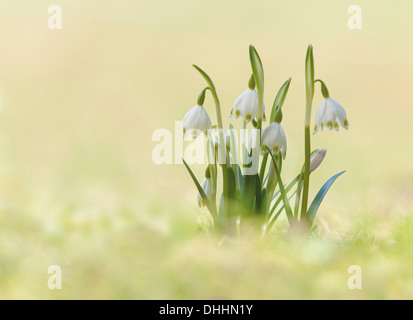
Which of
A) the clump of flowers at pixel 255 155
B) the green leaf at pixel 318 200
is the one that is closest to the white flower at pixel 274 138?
the clump of flowers at pixel 255 155

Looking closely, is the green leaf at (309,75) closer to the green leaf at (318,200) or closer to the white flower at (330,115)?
the white flower at (330,115)

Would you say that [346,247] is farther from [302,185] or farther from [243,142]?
[243,142]

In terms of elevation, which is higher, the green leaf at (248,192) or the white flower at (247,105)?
the white flower at (247,105)

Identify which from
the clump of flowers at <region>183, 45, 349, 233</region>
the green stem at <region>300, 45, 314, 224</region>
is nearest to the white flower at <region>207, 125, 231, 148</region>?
the clump of flowers at <region>183, 45, 349, 233</region>

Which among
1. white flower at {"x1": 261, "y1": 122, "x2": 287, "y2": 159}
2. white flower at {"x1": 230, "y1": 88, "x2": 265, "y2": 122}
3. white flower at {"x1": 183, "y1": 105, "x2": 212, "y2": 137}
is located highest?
white flower at {"x1": 230, "y1": 88, "x2": 265, "y2": 122}

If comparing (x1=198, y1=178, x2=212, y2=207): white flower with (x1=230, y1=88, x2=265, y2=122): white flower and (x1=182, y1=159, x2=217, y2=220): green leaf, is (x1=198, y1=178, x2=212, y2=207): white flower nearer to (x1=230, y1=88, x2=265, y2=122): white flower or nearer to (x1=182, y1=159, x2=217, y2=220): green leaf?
(x1=182, y1=159, x2=217, y2=220): green leaf

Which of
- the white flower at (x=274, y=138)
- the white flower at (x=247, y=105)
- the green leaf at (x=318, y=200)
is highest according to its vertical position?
the white flower at (x=247, y=105)
